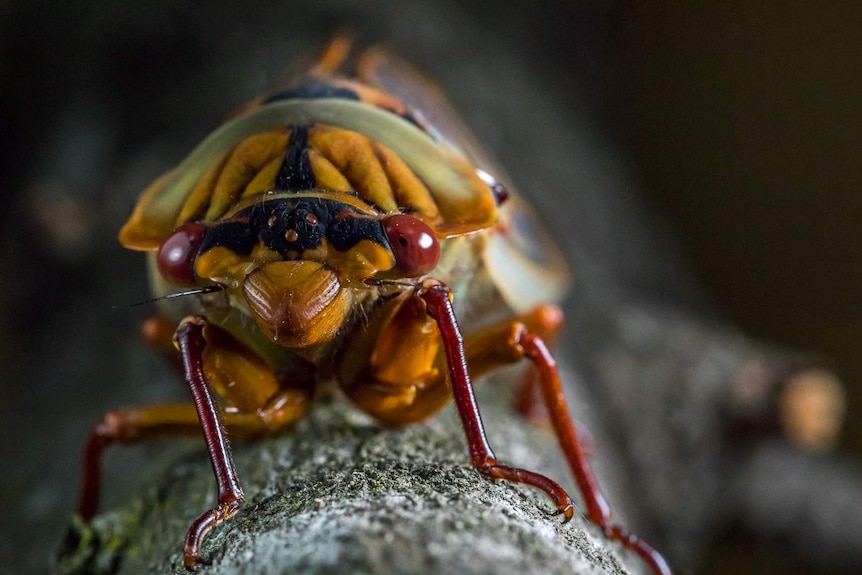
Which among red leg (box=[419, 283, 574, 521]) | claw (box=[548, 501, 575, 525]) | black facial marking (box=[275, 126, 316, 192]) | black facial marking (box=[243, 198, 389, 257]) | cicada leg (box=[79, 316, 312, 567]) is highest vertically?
black facial marking (box=[275, 126, 316, 192])

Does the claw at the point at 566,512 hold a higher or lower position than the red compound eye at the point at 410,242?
lower

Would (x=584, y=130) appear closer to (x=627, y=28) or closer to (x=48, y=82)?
(x=627, y=28)

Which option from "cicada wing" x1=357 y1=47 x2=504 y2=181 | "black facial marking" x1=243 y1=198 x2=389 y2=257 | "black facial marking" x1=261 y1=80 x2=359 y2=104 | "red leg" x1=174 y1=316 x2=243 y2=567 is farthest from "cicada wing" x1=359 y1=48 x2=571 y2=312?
"red leg" x1=174 y1=316 x2=243 y2=567

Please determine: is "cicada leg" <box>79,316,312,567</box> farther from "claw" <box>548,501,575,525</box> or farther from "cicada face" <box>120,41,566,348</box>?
"claw" <box>548,501,575,525</box>

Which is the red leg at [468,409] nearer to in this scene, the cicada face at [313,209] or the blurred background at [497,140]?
the cicada face at [313,209]

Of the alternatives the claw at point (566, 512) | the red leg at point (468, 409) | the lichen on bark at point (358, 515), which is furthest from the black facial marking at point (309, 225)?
the claw at point (566, 512)

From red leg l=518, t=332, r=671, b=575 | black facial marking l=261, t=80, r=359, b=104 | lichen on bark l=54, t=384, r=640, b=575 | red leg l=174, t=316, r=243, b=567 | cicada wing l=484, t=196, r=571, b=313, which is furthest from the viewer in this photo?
cicada wing l=484, t=196, r=571, b=313

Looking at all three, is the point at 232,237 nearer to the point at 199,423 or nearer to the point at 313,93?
the point at 199,423
